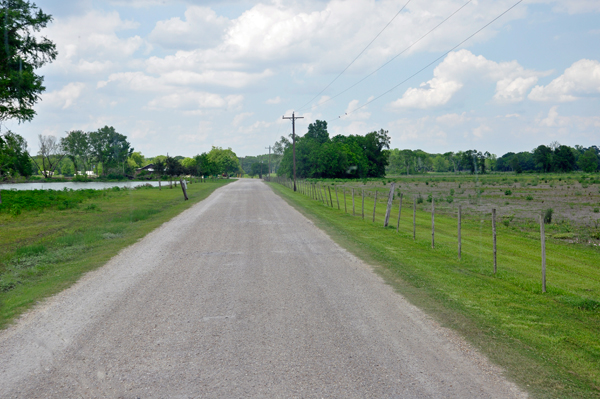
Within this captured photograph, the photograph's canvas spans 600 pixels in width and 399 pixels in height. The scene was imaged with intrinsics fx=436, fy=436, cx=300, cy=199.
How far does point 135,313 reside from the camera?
618 centimetres

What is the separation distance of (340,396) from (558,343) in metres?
3.07

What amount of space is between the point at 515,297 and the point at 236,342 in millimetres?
4889

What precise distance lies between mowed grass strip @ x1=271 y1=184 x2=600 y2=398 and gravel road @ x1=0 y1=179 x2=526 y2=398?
0.42 m

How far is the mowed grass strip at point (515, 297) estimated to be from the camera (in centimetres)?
457

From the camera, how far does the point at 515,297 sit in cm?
731

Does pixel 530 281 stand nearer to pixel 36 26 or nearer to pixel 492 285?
pixel 492 285

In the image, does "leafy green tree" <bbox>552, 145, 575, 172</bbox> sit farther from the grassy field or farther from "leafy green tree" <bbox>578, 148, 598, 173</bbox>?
the grassy field

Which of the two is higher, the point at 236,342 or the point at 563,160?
the point at 563,160

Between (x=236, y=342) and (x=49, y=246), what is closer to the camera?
(x=236, y=342)

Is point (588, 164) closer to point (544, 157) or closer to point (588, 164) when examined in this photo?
point (588, 164)

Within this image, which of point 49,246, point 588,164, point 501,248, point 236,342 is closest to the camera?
point 236,342

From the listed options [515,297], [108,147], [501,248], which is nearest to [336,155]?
[108,147]

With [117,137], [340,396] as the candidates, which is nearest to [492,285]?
[340,396]

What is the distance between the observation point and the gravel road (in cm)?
405
